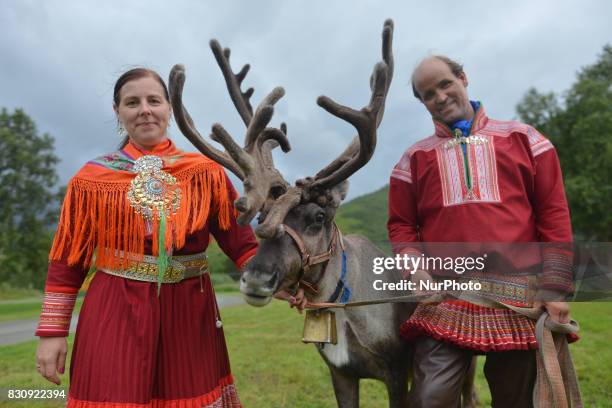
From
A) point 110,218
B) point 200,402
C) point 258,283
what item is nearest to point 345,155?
point 258,283

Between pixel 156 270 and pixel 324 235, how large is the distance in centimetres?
100

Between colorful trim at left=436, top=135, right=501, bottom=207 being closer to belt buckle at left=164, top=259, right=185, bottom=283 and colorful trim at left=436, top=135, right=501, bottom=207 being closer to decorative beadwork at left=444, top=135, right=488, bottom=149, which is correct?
decorative beadwork at left=444, top=135, right=488, bottom=149

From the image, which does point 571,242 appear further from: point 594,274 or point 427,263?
point 427,263

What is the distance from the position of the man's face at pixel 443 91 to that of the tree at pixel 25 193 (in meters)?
27.0

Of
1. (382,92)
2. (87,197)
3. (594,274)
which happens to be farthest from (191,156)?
(594,274)

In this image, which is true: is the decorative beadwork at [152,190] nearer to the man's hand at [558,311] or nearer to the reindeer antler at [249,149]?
the reindeer antler at [249,149]

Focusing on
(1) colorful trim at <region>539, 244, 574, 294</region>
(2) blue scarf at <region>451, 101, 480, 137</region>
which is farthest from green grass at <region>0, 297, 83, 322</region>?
(1) colorful trim at <region>539, 244, 574, 294</region>

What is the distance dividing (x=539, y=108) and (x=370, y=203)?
24068 mm

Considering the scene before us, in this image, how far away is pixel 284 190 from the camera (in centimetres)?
292

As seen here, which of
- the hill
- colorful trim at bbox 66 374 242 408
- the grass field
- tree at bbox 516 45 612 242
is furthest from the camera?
the hill

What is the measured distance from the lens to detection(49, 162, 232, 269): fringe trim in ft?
8.65

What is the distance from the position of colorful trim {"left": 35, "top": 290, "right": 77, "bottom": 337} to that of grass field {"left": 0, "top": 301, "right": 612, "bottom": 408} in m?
3.07

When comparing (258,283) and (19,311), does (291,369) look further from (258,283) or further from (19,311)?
(19,311)

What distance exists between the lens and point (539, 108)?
3186cm
